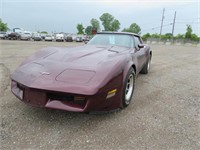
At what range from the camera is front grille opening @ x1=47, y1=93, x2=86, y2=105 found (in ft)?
6.34

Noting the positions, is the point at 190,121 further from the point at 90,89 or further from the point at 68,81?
the point at 68,81

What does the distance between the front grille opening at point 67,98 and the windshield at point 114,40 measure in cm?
213

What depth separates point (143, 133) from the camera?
2.09 meters

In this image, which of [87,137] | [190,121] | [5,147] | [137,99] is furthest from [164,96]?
[5,147]

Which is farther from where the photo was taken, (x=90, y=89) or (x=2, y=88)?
(x=2, y=88)

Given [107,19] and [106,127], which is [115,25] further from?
[106,127]

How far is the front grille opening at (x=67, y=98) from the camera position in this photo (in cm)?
193

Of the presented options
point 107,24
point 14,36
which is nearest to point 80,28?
point 107,24

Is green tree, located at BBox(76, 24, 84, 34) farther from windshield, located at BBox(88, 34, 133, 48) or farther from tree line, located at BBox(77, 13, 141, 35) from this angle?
windshield, located at BBox(88, 34, 133, 48)

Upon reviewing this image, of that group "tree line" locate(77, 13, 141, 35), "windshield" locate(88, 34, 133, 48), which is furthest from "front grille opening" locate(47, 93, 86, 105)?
"tree line" locate(77, 13, 141, 35)

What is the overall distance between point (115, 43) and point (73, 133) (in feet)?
7.88

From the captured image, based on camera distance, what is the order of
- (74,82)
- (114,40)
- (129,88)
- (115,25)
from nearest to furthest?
(74,82), (129,88), (114,40), (115,25)

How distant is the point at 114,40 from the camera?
386cm

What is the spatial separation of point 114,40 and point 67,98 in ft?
7.62
